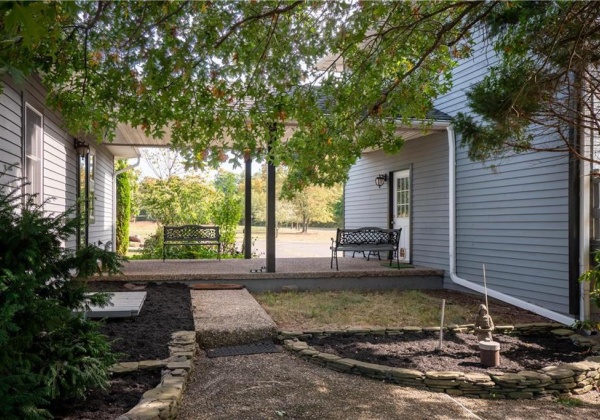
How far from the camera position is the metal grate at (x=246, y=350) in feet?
16.0

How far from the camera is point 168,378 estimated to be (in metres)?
3.66

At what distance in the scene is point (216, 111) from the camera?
5.25m

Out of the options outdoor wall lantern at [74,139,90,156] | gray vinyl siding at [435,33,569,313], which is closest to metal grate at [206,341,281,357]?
gray vinyl siding at [435,33,569,313]

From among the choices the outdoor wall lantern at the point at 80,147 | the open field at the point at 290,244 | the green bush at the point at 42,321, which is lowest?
the open field at the point at 290,244

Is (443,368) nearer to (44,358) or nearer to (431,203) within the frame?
(44,358)

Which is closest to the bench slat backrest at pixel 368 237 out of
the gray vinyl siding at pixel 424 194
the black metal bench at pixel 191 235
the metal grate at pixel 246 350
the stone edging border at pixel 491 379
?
the gray vinyl siding at pixel 424 194

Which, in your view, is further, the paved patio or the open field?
the open field

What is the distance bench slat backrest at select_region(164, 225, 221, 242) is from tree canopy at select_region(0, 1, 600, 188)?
5402mm

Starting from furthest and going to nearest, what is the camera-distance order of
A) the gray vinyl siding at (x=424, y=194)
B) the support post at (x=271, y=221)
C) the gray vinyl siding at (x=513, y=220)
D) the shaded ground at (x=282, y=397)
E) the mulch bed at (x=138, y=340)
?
the gray vinyl siding at (x=424, y=194), the support post at (x=271, y=221), the gray vinyl siding at (x=513, y=220), the shaded ground at (x=282, y=397), the mulch bed at (x=138, y=340)

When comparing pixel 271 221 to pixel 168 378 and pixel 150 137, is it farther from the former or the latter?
pixel 168 378

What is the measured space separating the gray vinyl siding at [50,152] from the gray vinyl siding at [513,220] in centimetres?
542

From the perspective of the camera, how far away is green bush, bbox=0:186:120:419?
100.0 inches

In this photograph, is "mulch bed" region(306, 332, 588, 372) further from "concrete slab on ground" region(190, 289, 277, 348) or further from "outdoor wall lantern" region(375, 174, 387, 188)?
"outdoor wall lantern" region(375, 174, 387, 188)

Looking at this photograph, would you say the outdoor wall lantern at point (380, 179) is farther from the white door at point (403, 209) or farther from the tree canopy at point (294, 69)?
the tree canopy at point (294, 69)
